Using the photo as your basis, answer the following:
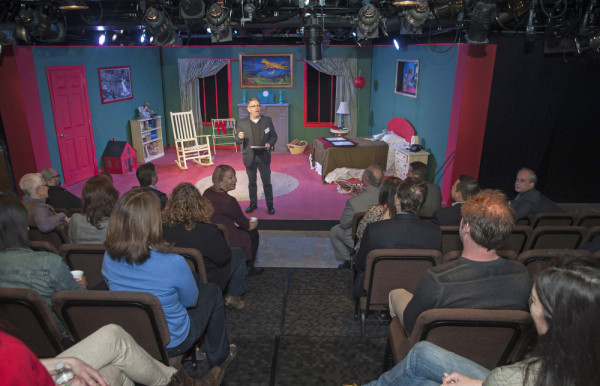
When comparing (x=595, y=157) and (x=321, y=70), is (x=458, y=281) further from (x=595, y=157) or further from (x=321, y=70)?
(x=321, y=70)

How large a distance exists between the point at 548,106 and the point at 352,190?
10.3 feet

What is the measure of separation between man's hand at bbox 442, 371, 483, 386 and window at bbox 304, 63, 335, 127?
8924 millimetres

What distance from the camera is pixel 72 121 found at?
712 centimetres

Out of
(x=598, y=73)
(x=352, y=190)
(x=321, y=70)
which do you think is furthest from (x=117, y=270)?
(x=321, y=70)

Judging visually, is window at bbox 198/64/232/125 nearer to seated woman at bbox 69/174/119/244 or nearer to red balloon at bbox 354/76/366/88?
red balloon at bbox 354/76/366/88

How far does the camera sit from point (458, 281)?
1.78 metres

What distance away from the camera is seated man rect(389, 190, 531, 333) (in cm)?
178

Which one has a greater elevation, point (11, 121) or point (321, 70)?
point (321, 70)

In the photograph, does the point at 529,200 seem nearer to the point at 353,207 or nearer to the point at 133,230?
the point at 353,207

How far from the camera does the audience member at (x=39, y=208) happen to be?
3.08 metres

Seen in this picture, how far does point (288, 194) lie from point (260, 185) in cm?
67

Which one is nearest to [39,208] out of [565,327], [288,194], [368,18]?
[565,327]

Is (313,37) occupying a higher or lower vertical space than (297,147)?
higher

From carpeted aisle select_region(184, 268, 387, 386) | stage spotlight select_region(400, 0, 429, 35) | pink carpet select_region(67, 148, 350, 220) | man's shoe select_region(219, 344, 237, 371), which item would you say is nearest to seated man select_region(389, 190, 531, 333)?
carpeted aisle select_region(184, 268, 387, 386)
